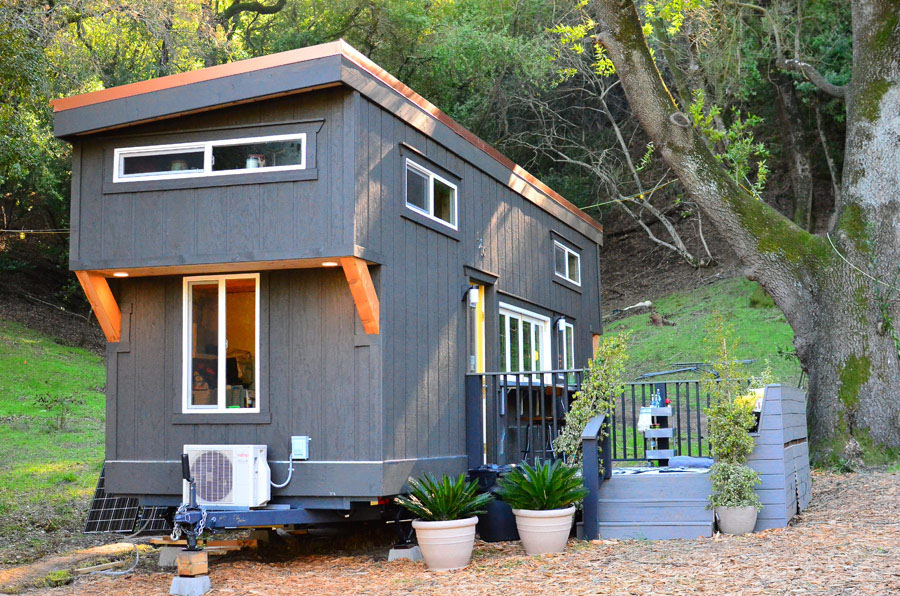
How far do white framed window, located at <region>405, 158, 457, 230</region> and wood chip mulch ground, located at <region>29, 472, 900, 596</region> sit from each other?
3.15 m

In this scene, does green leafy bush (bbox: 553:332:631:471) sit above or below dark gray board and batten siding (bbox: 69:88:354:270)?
below

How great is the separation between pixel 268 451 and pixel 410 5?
15.0 m

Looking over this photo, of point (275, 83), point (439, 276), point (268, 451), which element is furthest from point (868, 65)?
point (268, 451)

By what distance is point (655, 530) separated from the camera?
7535 mm

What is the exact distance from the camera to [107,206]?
7.54m

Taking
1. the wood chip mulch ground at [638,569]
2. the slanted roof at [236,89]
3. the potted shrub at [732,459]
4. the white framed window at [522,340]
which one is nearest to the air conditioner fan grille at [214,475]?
the wood chip mulch ground at [638,569]

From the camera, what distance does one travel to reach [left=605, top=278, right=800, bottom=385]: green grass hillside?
17.8 m

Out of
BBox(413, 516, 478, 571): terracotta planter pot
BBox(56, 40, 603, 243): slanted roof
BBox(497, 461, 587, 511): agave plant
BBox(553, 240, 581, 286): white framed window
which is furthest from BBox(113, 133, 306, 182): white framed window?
BBox(553, 240, 581, 286): white framed window

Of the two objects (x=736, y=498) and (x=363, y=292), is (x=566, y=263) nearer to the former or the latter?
(x=736, y=498)

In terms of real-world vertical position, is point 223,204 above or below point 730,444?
above

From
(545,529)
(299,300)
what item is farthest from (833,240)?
(299,300)

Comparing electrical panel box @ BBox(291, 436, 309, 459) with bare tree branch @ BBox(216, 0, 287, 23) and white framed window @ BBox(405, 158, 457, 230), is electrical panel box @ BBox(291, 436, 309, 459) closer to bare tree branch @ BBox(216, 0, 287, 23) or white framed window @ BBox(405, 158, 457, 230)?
white framed window @ BBox(405, 158, 457, 230)

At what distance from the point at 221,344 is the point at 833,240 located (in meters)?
7.70

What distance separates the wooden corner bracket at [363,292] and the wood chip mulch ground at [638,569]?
201 cm
